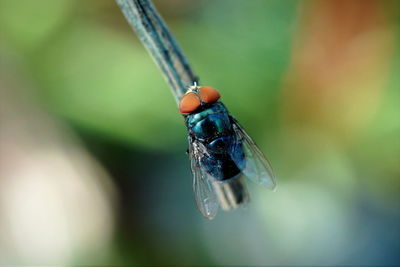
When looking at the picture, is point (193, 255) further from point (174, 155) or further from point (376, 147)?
point (376, 147)

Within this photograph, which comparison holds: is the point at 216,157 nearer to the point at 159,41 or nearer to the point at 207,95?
the point at 207,95

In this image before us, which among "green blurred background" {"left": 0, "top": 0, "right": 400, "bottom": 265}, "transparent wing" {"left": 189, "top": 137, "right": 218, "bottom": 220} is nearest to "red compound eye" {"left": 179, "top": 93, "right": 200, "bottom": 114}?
"transparent wing" {"left": 189, "top": 137, "right": 218, "bottom": 220}

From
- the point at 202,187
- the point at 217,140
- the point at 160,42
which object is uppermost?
the point at 160,42

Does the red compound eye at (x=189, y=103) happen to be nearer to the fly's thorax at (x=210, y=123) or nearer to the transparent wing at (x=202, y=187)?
the fly's thorax at (x=210, y=123)

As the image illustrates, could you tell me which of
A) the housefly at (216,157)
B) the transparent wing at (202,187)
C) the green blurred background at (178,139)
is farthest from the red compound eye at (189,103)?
the green blurred background at (178,139)

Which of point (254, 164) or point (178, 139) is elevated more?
point (178, 139)

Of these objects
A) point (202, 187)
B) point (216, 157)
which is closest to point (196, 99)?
point (216, 157)
